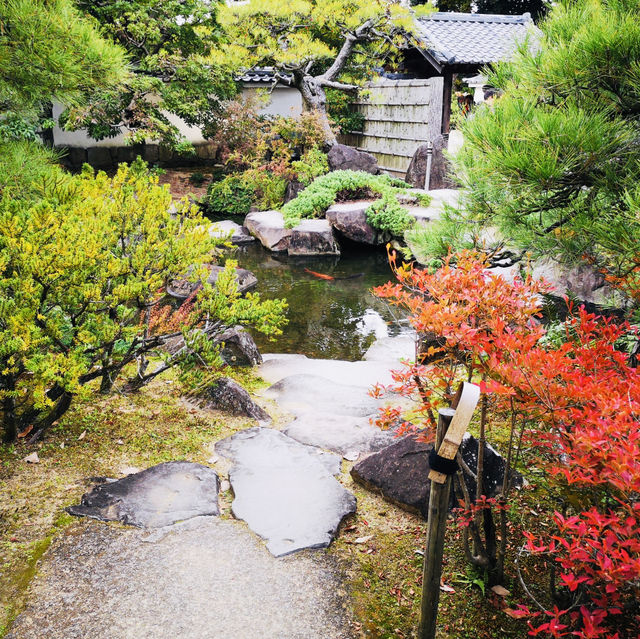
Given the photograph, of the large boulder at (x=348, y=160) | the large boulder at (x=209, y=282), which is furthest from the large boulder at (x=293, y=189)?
the large boulder at (x=209, y=282)

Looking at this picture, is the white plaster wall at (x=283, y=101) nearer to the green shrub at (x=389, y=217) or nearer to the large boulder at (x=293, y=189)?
the large boulder at (x=293, y=189)

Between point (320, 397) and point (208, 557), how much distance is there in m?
2.51

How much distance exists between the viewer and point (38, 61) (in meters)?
3.41

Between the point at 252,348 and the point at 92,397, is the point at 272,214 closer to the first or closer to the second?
the point at 252,348

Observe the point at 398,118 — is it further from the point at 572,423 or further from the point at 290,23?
the point at 572,423

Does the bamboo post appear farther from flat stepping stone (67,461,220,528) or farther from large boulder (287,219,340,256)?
large boulder (287,219,340,256)

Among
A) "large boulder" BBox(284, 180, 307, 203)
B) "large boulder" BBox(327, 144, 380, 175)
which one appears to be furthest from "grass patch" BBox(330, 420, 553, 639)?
"large boulder" BBox(327, 144, 380, 175)

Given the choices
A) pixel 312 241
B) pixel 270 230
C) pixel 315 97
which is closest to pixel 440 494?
pixel 312 241

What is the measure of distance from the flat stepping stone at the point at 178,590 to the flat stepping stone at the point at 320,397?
2.03 meters

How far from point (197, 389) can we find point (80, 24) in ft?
9.23

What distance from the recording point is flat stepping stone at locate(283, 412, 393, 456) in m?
4.33

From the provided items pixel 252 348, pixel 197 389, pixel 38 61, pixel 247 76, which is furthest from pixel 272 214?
pixel 38 61

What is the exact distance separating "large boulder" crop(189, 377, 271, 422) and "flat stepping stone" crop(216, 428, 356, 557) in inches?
16.6

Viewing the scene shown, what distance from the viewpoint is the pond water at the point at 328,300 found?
7.84 metres
